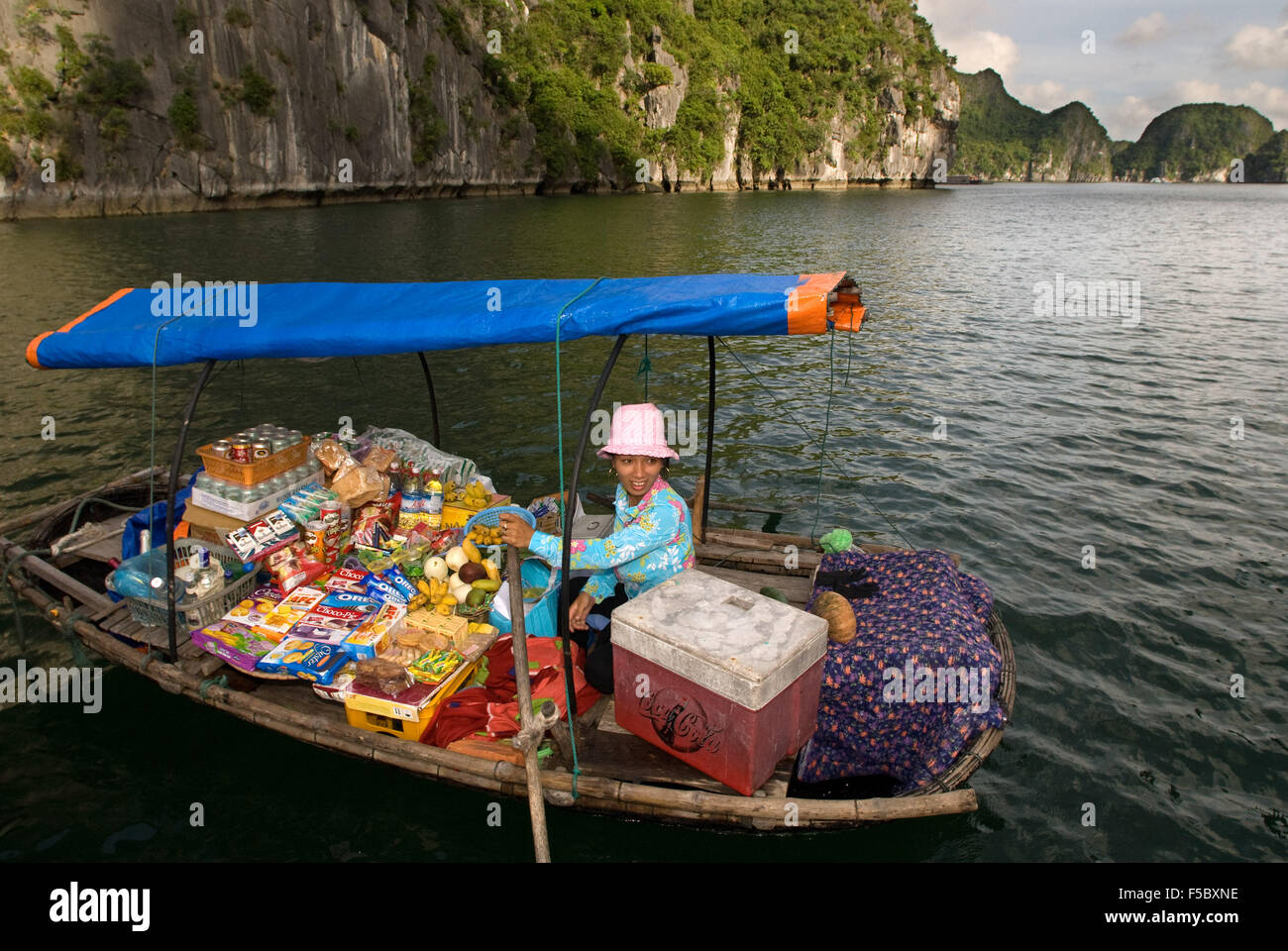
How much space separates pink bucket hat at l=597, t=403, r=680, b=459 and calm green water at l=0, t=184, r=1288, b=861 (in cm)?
278

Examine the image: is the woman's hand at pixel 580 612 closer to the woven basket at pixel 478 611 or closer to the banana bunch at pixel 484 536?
the woven basket at pixel 478 611

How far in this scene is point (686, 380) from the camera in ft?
56.1

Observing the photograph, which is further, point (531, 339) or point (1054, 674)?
point (1054, 674)

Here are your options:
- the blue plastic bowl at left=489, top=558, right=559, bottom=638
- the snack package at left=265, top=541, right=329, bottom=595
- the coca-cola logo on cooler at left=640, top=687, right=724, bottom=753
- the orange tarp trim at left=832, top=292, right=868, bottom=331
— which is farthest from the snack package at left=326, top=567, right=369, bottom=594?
the orange tarp trim at left=832, top=292, right=868, bottom=331

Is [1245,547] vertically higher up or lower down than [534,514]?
lower down

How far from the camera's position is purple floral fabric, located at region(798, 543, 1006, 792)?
5.04 metres

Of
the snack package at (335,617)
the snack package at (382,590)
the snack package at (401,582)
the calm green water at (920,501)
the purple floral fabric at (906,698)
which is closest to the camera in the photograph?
the purple floral fabric at (906,698)

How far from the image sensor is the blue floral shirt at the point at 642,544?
5199 mm

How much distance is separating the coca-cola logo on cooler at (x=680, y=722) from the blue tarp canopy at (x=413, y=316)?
2373 millimetres

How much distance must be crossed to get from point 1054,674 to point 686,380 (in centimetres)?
1095

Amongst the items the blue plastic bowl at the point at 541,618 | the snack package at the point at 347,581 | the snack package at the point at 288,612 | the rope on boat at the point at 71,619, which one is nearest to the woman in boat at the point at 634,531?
the blue plastic bowl at the point at 541,618

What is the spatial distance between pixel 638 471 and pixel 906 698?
241 centimetres

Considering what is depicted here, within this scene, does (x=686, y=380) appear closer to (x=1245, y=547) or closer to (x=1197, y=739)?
(x=1245, y=547)
